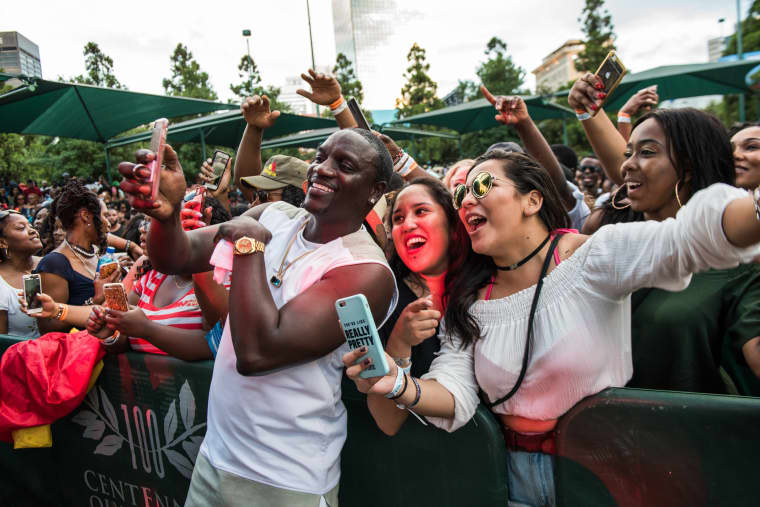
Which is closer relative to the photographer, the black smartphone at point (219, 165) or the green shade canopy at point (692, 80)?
the black smartphone at point (219, 165)

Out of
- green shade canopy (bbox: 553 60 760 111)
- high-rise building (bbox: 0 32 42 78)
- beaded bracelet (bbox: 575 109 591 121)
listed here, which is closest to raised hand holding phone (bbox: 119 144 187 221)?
beaded bracelet (bbox: 575 109 591 121)

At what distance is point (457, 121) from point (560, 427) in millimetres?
14513

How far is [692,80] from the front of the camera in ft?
38.3

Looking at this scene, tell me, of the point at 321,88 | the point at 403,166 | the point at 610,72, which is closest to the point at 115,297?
the point at 321,88

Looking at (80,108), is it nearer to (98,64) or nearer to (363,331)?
(363,331)

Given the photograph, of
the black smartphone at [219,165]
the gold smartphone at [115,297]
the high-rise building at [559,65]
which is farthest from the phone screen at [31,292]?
the high-rise building at [559,65]

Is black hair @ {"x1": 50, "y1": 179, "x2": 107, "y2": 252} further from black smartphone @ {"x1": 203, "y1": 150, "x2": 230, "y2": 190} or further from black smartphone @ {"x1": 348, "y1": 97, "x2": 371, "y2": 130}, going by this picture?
black smartphone @ {"x1": 348, "y1": 97, "x2": 371, "y2": 130}

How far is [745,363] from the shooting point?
5.66 ft

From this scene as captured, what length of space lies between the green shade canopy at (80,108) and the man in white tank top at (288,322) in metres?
7.83

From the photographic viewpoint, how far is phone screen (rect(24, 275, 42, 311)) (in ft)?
9.24

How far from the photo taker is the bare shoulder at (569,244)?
1.71 metres

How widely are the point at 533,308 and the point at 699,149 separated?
0.98 metres

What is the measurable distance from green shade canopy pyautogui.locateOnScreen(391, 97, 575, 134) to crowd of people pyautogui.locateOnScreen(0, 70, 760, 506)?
1178cm

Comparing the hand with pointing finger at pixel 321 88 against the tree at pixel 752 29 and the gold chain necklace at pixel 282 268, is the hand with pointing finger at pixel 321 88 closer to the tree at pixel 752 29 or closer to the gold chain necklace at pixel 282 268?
the gold chain necklace at pixel 282 268
